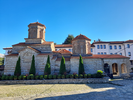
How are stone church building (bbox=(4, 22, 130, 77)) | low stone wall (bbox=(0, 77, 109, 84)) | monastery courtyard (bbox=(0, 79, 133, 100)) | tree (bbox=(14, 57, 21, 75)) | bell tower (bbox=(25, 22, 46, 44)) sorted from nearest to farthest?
monastery courtyard (bbox=(0, 79, 133, 100)), low stone wall (bbox=(0, 77, 109, 84)), tree (bbox=(14, 57, 21, 75)), stone church building (bbox=(4, 22, 130, 77)), bell tower (bbox=(25, 22, 46, 44))

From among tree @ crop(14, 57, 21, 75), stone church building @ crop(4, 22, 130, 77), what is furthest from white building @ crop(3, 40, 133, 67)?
tree @ crop(14, 57, 21, 75)

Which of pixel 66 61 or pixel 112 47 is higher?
pixel 112 47

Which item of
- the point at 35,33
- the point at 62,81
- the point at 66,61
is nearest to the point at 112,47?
the point at 66,61

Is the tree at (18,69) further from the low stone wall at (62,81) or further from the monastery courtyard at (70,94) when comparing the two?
the monastery courtyard at (70,94)

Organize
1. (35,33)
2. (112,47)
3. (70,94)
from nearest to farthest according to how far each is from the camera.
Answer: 1. (70,94)
2. (35,33)
3. (112,47)

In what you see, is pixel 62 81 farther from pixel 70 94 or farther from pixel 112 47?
pixel 112 47

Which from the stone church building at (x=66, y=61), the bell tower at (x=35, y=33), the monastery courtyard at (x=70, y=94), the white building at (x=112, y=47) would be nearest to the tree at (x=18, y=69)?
the stone church building at (x=66, y=61)

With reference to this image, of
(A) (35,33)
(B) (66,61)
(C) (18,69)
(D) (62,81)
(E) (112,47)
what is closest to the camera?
(D) (62,81)

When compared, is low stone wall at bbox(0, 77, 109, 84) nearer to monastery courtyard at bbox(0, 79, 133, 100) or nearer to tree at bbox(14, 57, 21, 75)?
tree at bbox(14, 57, 21, 75)

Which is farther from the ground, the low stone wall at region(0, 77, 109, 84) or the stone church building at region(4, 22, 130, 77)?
the stone church building at region(4, 22, 130, 77)

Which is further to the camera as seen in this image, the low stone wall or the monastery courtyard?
the low stone wall

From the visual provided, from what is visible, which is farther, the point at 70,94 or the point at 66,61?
the point at 66,61

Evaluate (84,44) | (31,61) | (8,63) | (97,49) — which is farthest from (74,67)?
(97,49)

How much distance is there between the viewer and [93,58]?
57.8ft
